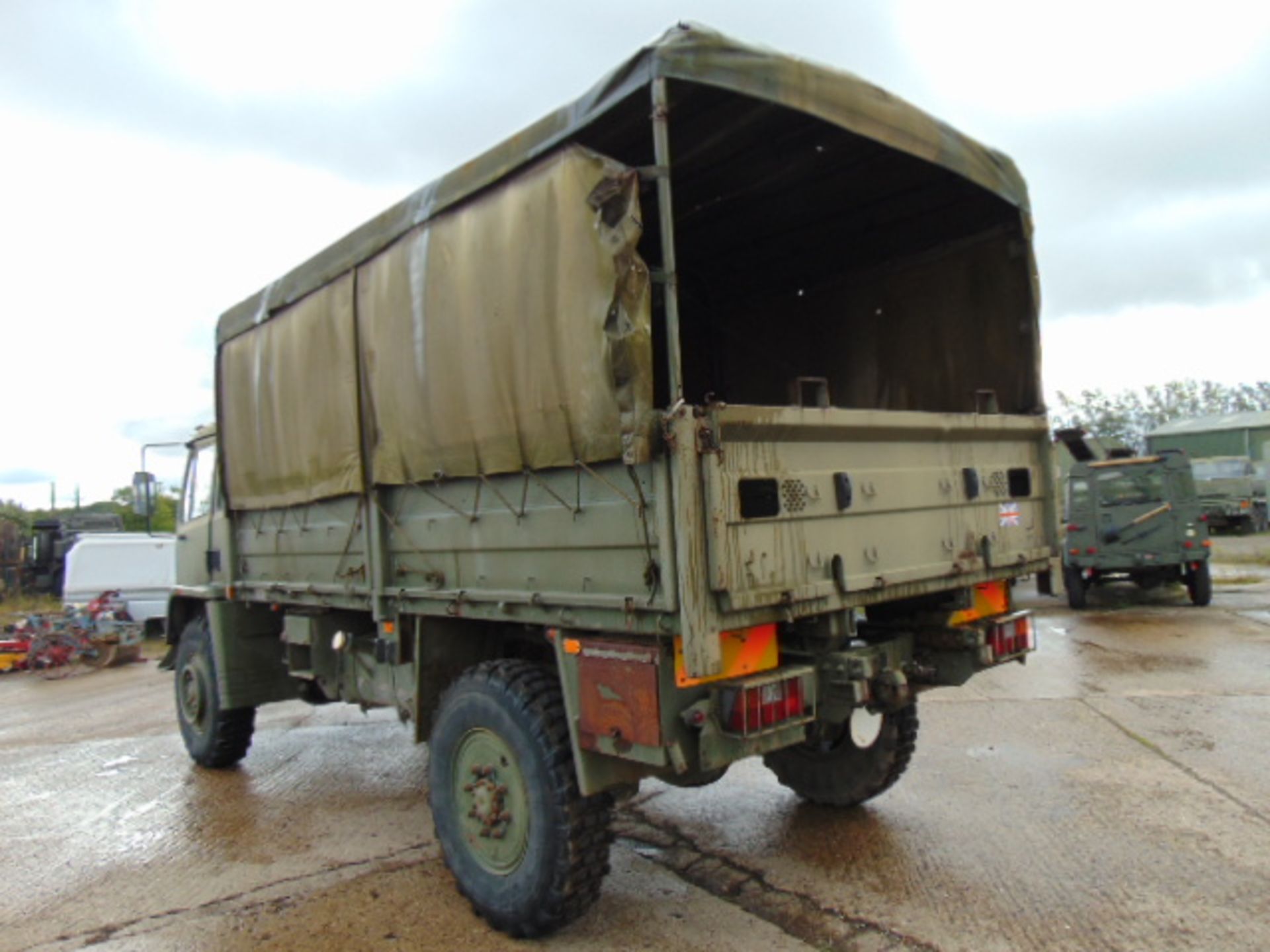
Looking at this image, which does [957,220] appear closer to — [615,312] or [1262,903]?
[615,312]

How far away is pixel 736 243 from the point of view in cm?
555

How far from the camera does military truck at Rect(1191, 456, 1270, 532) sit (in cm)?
2589

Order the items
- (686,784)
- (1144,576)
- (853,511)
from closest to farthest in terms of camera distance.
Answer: (853,511) → (686,784) → (1144,576)

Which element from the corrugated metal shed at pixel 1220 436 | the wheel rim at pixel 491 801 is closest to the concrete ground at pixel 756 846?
the wheel rim at pixel 491 801

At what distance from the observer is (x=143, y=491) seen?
7047 millimetres

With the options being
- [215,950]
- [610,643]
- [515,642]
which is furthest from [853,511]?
[215,950]

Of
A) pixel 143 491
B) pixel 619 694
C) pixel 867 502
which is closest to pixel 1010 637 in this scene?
pixel 867 502

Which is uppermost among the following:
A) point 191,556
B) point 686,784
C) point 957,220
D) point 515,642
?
point 957,220

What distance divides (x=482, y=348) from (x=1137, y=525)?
11.5 meters

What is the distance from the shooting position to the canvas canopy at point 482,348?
3326 millimetres

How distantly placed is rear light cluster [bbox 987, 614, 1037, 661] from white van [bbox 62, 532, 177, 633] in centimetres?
1347

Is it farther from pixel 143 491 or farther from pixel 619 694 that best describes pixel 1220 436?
pixel 619 694

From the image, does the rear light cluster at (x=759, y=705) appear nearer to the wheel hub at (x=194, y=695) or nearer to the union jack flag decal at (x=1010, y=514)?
the union jack flag decal at (x=1010, y=514)

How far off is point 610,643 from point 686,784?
904mm
